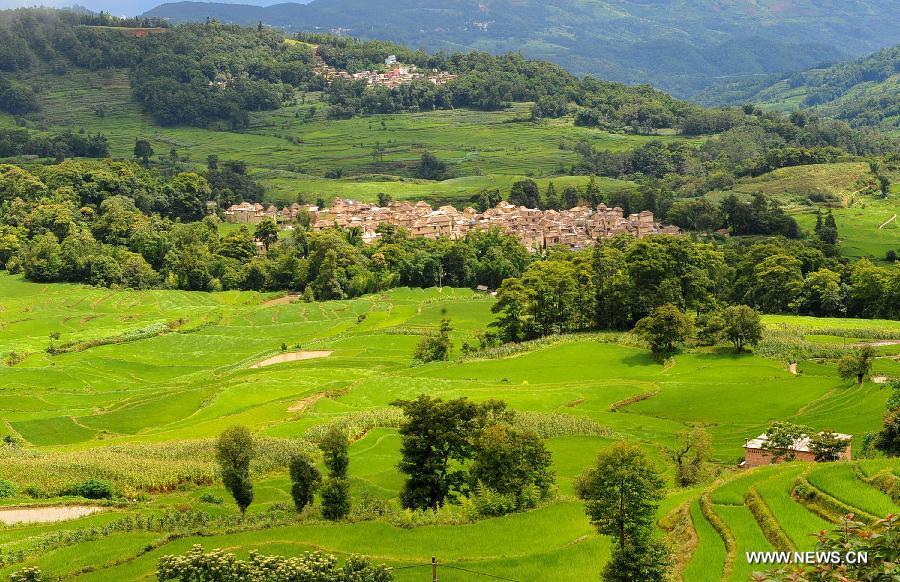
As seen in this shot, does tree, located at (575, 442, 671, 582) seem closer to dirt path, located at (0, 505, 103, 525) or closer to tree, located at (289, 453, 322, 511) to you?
tree, located at (289, 453, 322, 511)

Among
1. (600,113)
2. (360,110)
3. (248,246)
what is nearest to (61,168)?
(248,246)

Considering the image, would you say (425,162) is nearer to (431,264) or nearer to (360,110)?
(360,110)

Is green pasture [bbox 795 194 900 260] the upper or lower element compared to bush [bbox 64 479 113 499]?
upper

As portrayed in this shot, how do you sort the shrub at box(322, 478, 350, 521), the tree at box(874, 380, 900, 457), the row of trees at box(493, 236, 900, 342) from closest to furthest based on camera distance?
the shrub at box(322, 478, 350, 521) < the tree at box(874, 380, 900, 457) < the row of trees at box(493, 236, 900, 342)

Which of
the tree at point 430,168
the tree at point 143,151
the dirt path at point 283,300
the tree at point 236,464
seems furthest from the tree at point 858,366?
the tree at point 143,151

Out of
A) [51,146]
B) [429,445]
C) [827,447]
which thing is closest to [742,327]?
[827,447]

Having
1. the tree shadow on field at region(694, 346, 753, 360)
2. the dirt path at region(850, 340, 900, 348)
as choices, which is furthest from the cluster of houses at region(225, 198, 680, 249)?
the dirt path at region(850, 340, 900, 348)

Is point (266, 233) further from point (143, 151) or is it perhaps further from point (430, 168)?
point (430, 168)
